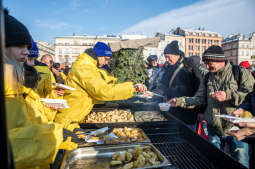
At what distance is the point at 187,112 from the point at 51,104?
2869 millimetres

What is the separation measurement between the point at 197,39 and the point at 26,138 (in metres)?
64.0

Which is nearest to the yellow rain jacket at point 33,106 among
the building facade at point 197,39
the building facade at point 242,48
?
the building facade at point 197,39

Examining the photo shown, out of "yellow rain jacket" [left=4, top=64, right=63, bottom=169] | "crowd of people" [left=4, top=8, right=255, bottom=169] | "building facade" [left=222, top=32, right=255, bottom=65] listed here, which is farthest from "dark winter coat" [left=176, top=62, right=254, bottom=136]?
"building facade" [left=222, top=32, right=255, bottom=65]

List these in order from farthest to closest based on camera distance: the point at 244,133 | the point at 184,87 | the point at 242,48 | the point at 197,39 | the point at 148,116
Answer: the point at 197,39 → the point at 242,48 → the point at 184,87 → the point at 148,116 → the point at 244,133

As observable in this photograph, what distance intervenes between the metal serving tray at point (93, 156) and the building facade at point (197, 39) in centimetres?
5987

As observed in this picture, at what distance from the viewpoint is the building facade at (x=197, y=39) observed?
185 feet

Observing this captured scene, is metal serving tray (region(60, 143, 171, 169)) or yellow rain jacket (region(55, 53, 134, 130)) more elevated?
yellow rain jacket (region(55, 53, 134, 130))

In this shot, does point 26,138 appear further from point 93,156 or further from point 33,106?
point 93,156

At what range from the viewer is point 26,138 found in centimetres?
77

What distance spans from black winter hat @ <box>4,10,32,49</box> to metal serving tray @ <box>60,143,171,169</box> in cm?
115

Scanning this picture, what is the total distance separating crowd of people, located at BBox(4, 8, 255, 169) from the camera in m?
0.83

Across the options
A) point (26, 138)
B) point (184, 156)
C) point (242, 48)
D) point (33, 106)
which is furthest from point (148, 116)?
point (242, 48)

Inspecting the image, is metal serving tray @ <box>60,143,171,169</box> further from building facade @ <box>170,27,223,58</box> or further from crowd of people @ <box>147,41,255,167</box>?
building facade @ <box>170,27,223,58</box>

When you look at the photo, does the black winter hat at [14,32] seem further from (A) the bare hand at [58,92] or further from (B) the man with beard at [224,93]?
(B) the man with beard at [224,93]
